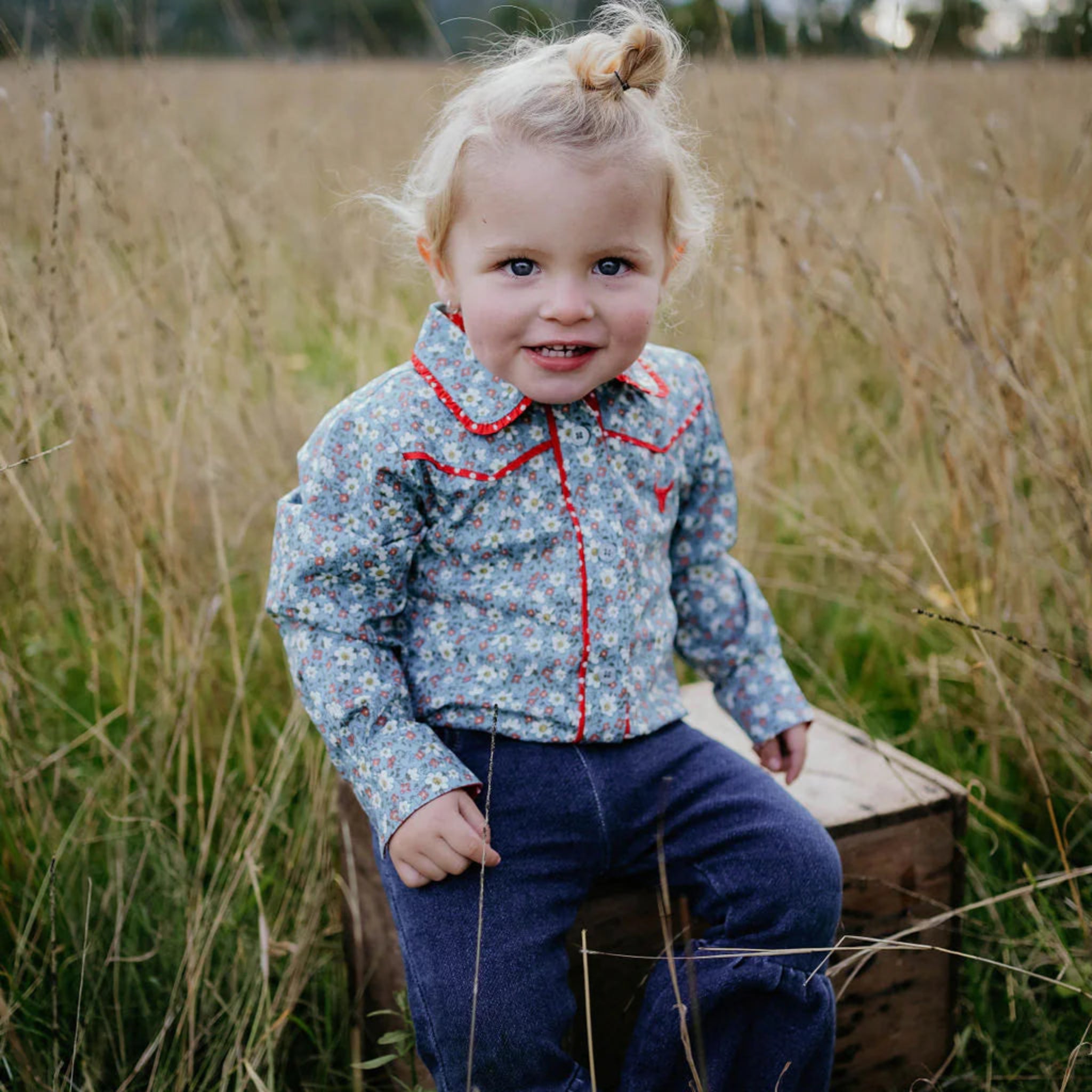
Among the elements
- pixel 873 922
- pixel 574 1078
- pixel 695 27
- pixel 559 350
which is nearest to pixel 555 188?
pixel 559 350

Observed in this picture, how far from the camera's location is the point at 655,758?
1286 millimetres

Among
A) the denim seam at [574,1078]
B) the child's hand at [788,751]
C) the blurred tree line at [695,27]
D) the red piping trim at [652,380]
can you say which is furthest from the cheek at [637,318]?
the denim seam at [574,1078]

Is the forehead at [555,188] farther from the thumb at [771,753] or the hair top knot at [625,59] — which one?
the thumb at [771,753]

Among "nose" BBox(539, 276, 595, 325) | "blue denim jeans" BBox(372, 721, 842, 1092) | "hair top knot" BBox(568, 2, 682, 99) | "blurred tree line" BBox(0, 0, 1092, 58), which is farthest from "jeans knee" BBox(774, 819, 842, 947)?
"blurred tree line" BBox(0, 0, 1092, 58)

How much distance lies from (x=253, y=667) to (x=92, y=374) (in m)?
0.60

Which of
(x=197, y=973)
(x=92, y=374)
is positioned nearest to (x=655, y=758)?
(x=197, y=973)

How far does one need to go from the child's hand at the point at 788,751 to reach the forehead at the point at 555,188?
675 millimetres

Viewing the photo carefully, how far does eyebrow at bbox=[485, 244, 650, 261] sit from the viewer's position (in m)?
1.16

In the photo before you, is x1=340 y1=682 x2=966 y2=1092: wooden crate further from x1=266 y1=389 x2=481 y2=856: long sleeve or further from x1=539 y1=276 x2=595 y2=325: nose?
x1=539 y1=276 x2=595 y2=325: nose

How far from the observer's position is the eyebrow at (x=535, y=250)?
1.16 metres

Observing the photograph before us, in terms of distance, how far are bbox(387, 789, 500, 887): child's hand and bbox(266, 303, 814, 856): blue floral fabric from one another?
0.05 ft

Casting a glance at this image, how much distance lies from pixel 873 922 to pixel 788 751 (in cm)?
25

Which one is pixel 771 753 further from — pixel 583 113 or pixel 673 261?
pixel 583 113

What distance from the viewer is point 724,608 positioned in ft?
4.88
